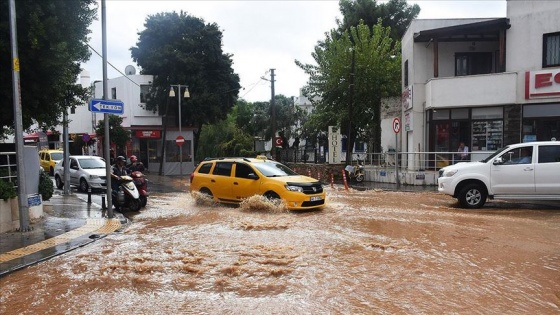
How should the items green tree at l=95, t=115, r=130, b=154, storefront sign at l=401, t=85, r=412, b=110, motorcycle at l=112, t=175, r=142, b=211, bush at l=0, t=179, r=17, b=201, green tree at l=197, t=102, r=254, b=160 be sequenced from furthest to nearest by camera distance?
green tree at l=197, t=102, r=254, b=160 < green tree at l=95, t=115, r=130, b=154 < storefront sign at l=401, t=85, r=412, b=110 < motorcycle at l=112, t=175, r=142, b=211 < bush at l=0, t=179, r=17, b=201

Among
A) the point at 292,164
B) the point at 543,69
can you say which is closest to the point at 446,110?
the point at 543,69

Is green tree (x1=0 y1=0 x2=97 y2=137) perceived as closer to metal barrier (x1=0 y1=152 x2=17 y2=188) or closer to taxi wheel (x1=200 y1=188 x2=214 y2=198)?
metal barrier (x1=0 y1=152 x2=17 y2=188)

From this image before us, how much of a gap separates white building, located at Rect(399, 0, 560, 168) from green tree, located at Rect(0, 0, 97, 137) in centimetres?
1535

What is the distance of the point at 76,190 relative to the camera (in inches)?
792

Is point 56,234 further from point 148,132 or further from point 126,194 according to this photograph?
point 148,132

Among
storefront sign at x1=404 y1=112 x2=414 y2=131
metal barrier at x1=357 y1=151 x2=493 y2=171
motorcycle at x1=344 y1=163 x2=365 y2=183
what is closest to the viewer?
metal barrier at x1=357 y1=151 x2=493 y2=171

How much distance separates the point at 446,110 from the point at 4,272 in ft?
61.4

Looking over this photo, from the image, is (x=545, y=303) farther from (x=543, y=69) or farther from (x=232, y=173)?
(x=543, y=69)

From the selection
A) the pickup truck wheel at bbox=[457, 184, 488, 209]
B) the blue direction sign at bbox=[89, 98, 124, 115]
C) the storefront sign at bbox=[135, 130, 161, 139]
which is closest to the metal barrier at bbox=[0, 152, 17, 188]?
the blue direction sign at bbox=[89, 98, 124, 115]

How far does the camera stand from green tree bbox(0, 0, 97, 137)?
9.03m

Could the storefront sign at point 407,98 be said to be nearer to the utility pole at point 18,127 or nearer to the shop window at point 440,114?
the shop window at point 440,114

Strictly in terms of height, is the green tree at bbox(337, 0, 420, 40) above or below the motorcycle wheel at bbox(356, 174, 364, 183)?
above

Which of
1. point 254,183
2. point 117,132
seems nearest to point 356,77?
point 254,183

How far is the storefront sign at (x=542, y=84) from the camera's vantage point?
61.4ft
